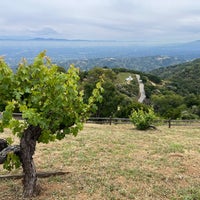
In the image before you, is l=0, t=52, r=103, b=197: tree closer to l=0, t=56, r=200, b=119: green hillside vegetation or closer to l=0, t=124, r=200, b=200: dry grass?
l=0, t=56, r=200, b=119: green hillside vegetation

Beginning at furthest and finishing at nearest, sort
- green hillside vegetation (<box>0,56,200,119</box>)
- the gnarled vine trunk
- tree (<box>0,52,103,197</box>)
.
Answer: green hillside vegetation (<box>0,56,200,119</box>), the gnarled vine trunk, tree (<box>0,52,103,197</box>)

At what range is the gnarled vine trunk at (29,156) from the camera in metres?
8.10

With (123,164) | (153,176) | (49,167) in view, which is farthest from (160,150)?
(49,167)

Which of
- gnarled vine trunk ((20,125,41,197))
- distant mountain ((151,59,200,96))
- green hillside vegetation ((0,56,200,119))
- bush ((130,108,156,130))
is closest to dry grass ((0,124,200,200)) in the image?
gnarled vine trunk ((20,125,41,197))

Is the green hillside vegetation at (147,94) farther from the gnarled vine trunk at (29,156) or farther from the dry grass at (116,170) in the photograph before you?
the dry grass at (116,170)

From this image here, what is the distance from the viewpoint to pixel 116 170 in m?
11.0

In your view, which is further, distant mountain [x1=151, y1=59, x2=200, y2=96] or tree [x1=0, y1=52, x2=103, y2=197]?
distant mountain [x1=151, y1=59, x2=200, y2=96]

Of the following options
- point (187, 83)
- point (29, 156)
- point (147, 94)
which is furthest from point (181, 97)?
point (29, 156)

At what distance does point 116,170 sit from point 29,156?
3.97 meters

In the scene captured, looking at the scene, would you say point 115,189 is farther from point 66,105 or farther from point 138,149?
point 138,149

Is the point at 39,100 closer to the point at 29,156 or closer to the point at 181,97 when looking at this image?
the point at 29,156

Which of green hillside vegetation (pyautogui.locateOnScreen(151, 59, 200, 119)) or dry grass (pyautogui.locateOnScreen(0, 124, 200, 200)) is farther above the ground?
dry grass (pyautogui.locateOnScreen(0, 124, 200, 200))

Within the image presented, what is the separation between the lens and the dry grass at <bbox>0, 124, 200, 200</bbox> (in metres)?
8.90

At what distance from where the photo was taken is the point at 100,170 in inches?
435
